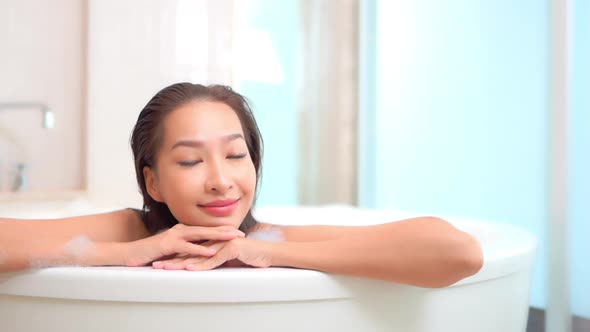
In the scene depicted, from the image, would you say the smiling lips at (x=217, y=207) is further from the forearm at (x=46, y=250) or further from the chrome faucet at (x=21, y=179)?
the chrome faucet at (x=21, y=179)

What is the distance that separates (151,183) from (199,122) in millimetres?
167

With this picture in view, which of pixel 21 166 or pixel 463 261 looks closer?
pixel 463 261

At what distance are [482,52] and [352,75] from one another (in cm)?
94

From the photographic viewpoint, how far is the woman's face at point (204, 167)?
96cm

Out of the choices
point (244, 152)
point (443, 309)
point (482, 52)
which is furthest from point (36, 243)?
point (482, 52)

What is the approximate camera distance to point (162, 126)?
1.01 meters

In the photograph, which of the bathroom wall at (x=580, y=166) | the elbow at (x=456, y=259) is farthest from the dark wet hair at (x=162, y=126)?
the bathroom wall at (x=580, y=166)

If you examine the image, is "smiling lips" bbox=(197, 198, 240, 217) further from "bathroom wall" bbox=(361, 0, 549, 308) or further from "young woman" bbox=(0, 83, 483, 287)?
"bathroom wall" bbox=(361, 0, 549, 308)

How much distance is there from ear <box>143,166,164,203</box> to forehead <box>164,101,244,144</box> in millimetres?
89

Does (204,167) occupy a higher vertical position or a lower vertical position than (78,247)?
higher

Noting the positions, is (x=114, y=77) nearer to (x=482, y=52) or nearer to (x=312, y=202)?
Answer: (x=312, y=202)

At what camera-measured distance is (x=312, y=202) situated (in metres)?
3.21

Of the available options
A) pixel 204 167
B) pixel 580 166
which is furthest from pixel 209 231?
pixel 580 166

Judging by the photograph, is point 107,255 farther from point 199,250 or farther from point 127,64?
point 127,64
